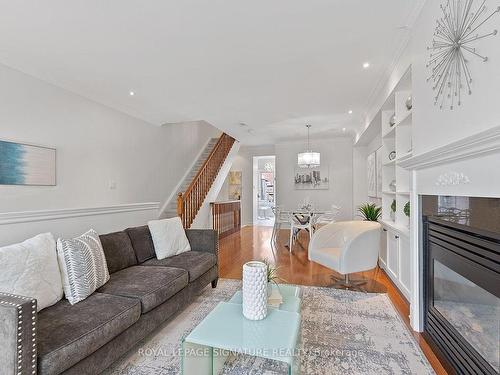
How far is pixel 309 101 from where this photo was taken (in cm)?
409

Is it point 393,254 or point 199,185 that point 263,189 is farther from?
point 393,254

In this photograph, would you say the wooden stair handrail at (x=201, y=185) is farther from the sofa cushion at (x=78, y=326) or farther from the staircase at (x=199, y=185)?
the sofa cushion at (x=78, y=326)

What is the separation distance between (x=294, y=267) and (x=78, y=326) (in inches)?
121

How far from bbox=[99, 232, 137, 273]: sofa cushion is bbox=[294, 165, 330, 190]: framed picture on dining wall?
554 centimetres

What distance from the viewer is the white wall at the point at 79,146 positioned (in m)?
2.89

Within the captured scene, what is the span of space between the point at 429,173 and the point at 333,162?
5446mm

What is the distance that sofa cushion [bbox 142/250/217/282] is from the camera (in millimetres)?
2627

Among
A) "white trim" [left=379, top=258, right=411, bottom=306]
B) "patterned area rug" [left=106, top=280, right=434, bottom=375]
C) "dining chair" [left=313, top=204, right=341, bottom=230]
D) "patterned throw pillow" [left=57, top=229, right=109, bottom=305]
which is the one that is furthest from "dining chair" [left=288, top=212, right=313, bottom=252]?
"patterned throw pillow" [left=57, top=229, right=109, bottom=305]

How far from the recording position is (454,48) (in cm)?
162

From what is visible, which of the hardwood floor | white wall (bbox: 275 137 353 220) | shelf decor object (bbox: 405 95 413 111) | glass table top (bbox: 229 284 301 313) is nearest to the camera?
glass table top (bbox: 229 284 301 313)

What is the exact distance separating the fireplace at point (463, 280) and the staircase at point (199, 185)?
390 cm

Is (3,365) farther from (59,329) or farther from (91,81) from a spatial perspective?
(91,81)

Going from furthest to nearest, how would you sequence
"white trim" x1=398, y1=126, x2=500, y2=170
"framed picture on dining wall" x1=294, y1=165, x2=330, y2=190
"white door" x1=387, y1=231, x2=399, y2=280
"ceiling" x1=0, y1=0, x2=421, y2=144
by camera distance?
"framed picture on dining wall" x1=294, y1=165, x2=330, y2=190 → "white door" x1=387, y1=231, x2=399, y2=280 → "ceiling" x1=0, y1=0, x2=421, y2=144 → "white trim" x1=398, y1=126, x2=500, y2=170

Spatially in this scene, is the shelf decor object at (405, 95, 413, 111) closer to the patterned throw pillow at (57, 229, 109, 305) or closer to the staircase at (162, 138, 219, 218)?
the patterned throw pillow at (57, 229, 109, 305)
